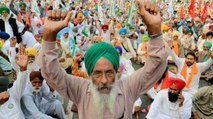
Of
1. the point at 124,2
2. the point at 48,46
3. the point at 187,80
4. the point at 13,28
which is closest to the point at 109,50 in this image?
the point at 48,46

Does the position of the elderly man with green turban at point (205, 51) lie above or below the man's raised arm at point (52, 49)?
below

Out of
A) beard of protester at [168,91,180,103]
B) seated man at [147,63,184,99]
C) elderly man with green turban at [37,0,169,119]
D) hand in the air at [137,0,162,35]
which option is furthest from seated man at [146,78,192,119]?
hand in the air at [137,0,162,35]

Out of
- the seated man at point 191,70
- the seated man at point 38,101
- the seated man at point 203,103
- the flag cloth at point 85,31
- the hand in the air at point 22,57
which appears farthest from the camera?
the flag cloth at point 85,31

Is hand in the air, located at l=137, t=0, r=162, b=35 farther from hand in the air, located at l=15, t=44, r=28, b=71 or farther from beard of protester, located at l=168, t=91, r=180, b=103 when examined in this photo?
beard of protester, located at l=168, t=91, r=180, b=103

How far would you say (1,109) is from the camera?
3.05m

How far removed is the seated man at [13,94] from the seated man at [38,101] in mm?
210

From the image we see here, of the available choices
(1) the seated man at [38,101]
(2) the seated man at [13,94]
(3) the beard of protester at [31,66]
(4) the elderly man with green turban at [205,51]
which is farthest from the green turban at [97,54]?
(4) the elderly man with green turban at [205,51]

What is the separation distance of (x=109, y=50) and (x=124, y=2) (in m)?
15.3

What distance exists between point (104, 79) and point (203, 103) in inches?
114

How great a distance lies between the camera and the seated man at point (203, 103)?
410 centimetres

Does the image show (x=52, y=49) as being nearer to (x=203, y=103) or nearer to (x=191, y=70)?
(x=203, y=103)

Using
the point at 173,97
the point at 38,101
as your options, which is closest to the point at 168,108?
the point at 173,97

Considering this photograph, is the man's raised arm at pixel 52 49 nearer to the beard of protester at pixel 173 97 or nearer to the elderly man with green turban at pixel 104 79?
the elderly man with green turban at pixel 104 79

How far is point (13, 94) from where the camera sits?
3307mm
